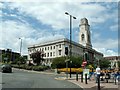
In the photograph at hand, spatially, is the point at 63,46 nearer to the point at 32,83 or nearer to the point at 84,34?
the point at 84,34

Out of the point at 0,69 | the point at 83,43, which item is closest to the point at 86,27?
the point at 83,43

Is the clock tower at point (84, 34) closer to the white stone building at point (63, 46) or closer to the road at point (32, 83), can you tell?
the white stone building at point (63, 46)

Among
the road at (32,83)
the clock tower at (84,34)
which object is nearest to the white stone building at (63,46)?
the clock tower at (84,34)

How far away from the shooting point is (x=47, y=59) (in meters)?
130

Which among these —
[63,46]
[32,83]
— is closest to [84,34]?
[63,46]

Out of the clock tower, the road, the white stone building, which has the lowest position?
the road

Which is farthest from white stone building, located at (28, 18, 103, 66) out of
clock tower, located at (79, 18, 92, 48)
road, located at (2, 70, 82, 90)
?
road, located at (2, 70, 82, 90)

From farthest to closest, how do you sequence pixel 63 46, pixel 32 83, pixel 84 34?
pixel 84 34 → pixel 63 46 → pixel 32 83

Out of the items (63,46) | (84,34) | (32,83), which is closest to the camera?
(32,83)

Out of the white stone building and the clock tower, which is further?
the clock tower

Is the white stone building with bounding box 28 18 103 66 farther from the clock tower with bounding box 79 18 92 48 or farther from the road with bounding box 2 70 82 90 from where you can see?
the road with bounding box 2 70 82 90

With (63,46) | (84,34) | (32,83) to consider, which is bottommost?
(32,83)

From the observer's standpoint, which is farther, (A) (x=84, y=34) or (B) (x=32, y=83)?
(A) (x=84, y=34)

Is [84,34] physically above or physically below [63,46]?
above
